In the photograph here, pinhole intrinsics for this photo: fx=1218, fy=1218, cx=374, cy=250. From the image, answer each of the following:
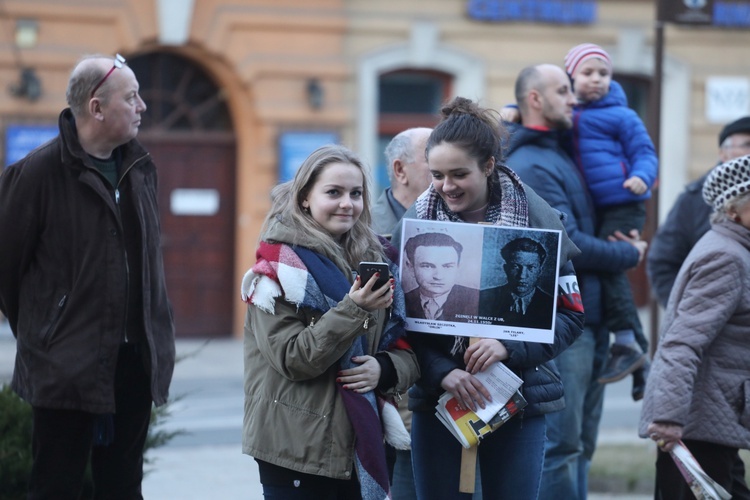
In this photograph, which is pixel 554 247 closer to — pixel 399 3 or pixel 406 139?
pixel 406 139

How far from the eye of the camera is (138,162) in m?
4.70

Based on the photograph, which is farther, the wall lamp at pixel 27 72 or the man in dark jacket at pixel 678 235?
the wall lamp at pixel 27 72

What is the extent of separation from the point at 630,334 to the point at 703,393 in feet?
3.66

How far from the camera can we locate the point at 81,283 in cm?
444

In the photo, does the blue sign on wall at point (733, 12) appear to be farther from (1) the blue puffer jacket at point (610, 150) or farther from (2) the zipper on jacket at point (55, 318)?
(2) the zipper on jacket at point (55, 318)

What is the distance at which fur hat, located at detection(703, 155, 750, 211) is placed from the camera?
475 centimetres

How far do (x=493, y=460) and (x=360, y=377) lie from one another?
0.60 metres

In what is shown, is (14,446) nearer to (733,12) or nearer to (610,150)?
(610,150)

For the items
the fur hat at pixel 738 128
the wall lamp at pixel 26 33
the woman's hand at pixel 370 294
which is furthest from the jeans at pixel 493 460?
the wall lamp at pixel 26 33

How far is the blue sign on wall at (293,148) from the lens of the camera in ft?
51.4

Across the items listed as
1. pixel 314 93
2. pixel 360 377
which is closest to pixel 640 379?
pixel 360 377

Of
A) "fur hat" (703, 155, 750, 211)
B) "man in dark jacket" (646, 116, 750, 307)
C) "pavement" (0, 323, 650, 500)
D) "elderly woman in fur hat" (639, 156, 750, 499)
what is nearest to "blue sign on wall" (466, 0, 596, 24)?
"pavement" (0, 323, 650, 500)

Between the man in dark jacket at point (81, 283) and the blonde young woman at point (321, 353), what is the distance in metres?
0.73

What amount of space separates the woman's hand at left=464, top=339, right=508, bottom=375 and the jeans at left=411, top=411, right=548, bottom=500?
0.26m
